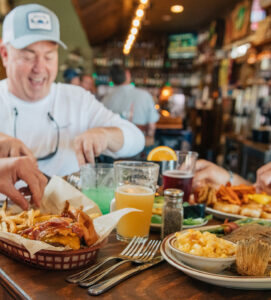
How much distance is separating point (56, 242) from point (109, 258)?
0.14 meters

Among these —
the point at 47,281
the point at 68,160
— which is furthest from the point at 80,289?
the point at 68,160

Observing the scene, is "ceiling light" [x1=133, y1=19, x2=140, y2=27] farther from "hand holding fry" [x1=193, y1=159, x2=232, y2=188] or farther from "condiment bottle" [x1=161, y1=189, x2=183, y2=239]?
"condiment bottle" [x1=161, y1=189, x2=183, y2=239]

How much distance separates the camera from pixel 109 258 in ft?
2.60

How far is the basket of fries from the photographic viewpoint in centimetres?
73

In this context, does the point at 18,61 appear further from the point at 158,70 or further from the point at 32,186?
the point at 158,70

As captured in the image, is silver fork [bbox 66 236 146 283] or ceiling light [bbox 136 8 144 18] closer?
silver fork [bbox 66 236 146 283]

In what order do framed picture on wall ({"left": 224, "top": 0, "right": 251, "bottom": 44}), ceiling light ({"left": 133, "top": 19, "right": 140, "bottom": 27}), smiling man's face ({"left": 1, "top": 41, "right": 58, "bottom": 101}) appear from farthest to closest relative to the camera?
1. framed picture on wall ({"left": 224, "top": 0, "right": 251, "bottom": 44})
2. ceiling light ({"left": 133, "top": 19, "right": 140, "bottom": 27})
3. smiling man's face ({"left": 1, "top": 41, "right": 58, "bottom": 101})

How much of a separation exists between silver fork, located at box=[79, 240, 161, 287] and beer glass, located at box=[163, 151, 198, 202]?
0.34 m

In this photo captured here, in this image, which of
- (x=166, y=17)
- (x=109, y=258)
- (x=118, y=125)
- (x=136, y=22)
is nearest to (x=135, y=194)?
(x=109, y=258)

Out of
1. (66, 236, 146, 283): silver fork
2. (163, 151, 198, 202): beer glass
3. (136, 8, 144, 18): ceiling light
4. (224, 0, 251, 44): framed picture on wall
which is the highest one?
(224, 0, 251, 44): framed picture on wall

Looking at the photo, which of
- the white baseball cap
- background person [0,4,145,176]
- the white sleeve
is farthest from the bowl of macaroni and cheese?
the white baseball cap

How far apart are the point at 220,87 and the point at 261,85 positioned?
233 cm

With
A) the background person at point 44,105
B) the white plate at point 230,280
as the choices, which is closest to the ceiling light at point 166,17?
the background person at point 44,105

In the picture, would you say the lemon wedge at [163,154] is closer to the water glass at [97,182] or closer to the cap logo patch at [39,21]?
the water glass at [97,182]
